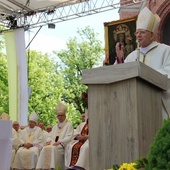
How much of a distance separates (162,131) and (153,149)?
0.07 metres

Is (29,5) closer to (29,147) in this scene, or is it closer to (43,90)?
(29,147)

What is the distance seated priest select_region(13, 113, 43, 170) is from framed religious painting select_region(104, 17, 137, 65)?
2.84 metres

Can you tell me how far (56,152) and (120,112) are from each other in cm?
608

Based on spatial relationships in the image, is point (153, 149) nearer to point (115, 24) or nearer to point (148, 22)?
point (148, 22)

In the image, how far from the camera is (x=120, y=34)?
462 inches

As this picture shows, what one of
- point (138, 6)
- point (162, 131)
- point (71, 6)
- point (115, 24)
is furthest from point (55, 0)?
point (162, 131)

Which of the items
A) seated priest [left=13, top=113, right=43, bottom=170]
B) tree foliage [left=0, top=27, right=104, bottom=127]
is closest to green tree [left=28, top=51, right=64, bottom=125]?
tree foliage [left=0, top=27, right=104, bottom=127]

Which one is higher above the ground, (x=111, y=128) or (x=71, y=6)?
(x=71, y=6)

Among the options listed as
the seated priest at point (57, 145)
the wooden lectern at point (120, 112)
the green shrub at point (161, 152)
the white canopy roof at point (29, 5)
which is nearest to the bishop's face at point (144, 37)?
the wooden lectern at point (120, 112)

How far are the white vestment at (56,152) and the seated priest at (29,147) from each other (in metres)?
0.47

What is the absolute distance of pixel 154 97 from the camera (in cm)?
293

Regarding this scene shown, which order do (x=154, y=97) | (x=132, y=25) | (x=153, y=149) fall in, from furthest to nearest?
(x=132, y=25) → (x=154, y=97) → (x=153, y=149)

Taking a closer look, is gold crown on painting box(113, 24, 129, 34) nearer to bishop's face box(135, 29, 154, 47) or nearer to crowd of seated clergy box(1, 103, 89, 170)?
crowd of seated clergy box(1, 103, 89, 170)

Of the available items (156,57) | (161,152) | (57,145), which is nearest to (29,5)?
(57,145)
